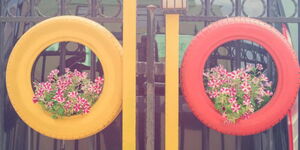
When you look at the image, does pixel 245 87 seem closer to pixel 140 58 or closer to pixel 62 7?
pixel 140 58

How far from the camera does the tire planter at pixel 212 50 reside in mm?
2455

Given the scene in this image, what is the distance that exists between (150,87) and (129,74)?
Result: 7.3 inches

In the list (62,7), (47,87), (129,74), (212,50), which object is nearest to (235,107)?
(212,50)

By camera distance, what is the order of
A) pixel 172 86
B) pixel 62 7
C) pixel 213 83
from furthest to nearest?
pixel 62 7 < pixel 213 83 < pixel 172 86

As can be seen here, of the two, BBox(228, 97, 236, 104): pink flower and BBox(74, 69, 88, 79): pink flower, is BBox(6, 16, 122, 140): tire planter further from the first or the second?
BBox(228, 97, 236, 104): pink flower

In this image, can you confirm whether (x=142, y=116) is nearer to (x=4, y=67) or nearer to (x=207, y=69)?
(x=207, y=69)

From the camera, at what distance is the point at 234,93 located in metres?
2.44

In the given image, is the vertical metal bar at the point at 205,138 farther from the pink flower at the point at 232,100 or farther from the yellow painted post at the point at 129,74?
the yellow painted post at the point at 129,74

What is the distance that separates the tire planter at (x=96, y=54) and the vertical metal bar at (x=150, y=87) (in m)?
0.20

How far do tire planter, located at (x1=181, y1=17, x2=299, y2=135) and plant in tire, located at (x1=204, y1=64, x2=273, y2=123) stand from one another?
0.17 feet

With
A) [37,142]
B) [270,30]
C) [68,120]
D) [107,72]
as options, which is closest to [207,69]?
[270,30]

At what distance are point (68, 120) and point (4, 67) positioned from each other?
0.78 m

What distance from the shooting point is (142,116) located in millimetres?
2848

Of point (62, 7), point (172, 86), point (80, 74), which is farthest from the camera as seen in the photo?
point (62, 7)
